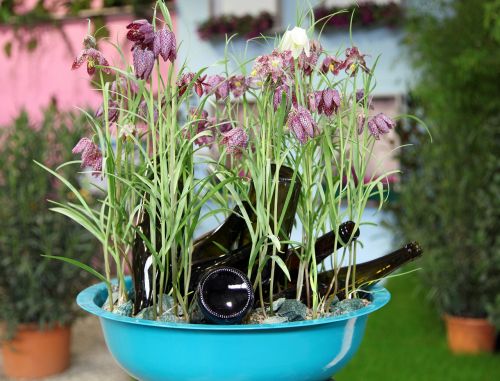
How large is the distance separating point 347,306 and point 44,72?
4478 millimetres

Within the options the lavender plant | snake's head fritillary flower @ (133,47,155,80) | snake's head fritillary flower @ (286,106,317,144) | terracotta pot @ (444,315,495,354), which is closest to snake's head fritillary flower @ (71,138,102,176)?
the lavender plant

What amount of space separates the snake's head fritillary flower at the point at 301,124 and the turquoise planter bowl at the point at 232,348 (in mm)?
199

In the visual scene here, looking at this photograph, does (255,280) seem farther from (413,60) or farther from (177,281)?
(413,60)

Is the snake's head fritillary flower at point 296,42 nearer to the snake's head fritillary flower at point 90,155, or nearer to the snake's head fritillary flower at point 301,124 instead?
the snake's head fritillary flower at point 301,124

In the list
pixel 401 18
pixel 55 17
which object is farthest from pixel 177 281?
pixel 55 17

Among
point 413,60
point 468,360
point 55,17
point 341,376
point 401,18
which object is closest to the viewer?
point 341,376

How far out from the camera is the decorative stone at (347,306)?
79 centimetres

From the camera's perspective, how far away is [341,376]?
2.48m

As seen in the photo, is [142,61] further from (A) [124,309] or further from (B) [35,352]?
(B) [35,352]

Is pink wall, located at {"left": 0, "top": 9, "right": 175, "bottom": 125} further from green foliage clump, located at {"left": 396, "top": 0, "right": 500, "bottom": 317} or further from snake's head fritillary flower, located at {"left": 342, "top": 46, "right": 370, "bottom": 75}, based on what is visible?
snake's head fritillary flower, located at {"left": 342, "top": 46, "right": 370, "bottom": 75}

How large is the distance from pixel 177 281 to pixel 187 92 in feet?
0.73

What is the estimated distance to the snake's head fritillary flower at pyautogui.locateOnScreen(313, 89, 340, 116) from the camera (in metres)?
0.74

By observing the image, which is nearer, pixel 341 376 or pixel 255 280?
pixel 255 280

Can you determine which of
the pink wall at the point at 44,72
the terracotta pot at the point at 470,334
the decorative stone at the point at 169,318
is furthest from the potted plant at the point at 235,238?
the pink wall at the point at 44,72
